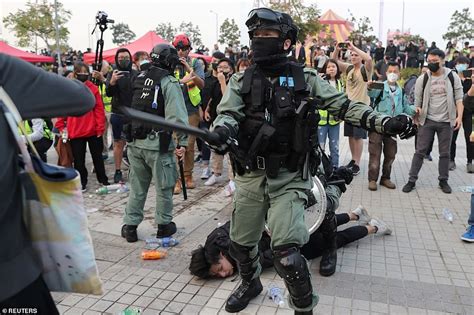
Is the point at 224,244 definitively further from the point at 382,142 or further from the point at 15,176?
the point at 382,142

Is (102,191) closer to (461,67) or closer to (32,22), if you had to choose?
(461,67)

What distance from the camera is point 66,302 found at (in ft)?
11.6

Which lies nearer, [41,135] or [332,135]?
[41,135]

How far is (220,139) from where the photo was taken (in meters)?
2.72

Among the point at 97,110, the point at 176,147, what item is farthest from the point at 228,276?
the point at 97,110

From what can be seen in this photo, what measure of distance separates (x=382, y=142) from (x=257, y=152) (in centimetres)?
503

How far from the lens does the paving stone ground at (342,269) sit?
139 inches

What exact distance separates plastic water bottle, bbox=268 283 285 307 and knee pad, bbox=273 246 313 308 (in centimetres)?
54

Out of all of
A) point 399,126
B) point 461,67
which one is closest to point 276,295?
point 399,126

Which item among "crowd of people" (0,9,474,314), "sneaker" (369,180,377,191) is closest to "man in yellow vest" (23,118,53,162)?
"crowd of people" (0,9,474,314)

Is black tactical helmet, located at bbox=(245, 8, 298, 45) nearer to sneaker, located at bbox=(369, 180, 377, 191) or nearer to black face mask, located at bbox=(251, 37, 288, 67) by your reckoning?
black face mask, located at bbox=(251, 37, 288, 67)

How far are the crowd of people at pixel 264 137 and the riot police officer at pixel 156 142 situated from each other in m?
0.01

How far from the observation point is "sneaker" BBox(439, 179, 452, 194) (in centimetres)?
712

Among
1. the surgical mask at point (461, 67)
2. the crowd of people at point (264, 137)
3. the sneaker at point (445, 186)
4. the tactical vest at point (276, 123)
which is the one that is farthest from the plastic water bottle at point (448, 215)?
the surgical mask at point (461, 67)
